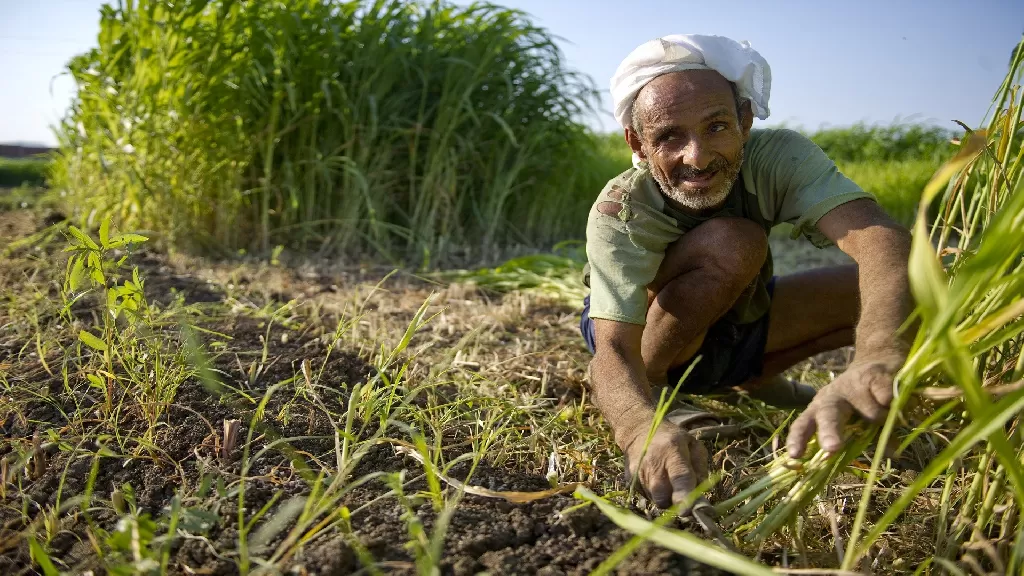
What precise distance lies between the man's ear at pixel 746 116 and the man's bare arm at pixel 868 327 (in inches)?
10.7

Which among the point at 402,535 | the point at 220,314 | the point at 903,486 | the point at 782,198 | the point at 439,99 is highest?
the point at 439,99

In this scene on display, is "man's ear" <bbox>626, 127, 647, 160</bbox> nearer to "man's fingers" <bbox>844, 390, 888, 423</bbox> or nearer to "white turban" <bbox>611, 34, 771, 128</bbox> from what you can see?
"white turban" <bbox>611, 34, 771, 128</bbox>

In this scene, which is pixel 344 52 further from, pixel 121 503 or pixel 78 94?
pixel 121 503

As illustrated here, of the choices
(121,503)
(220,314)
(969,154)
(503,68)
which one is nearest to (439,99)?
(503,68)

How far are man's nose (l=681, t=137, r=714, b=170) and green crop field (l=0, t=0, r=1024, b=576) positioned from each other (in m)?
0.45

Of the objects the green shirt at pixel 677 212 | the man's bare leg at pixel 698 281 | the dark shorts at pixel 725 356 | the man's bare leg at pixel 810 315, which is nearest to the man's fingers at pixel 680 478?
the green shirt at pixel 677 212

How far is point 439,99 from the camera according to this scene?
4.03 m

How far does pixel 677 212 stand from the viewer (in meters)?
1.72

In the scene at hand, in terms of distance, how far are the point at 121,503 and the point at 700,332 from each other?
1.23 meters

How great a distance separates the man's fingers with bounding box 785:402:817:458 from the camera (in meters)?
1.00

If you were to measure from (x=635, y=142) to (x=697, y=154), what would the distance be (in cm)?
24

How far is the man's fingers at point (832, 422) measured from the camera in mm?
955

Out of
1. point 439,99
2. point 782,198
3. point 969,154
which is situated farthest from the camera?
point 439,99

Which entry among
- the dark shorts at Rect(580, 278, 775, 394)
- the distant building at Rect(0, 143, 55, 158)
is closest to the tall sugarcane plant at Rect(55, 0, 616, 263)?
the dark shorts at Rect(580, 278, 775, 394)
